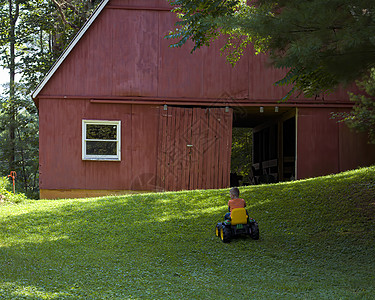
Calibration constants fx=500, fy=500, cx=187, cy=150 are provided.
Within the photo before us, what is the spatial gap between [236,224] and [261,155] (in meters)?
15.0

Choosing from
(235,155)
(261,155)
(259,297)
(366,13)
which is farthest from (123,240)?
(235,155)

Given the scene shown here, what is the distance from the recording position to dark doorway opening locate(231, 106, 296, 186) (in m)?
17.3

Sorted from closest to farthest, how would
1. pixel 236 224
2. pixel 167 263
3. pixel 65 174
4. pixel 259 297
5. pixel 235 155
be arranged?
pixel 259 297 → pixel 167 263 → pixel 236 224 → pixel 65 174 → pixel 235 155

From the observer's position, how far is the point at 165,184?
15.2 m

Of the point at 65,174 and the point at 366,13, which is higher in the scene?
the point at 366,13

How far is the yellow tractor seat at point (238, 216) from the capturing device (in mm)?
8023

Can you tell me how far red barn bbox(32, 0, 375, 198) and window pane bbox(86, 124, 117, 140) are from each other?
0.10 feet

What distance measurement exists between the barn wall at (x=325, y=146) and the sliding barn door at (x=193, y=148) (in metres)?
2.34

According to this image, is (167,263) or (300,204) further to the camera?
(300,204)

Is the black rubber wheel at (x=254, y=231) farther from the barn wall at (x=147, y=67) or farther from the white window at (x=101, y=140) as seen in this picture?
the barn wall at (x=147, y=67)

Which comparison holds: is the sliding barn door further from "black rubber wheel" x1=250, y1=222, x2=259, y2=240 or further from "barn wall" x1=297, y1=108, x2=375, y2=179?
"black rubber wheel" x1=250, y1=222, x2=259, y2=240

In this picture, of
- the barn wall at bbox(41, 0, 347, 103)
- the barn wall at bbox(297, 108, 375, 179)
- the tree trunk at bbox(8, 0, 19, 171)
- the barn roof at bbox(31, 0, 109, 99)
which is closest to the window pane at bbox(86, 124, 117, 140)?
the barn wall at bbox(41, 0, 347, 103)

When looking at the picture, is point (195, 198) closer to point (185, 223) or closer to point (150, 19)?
point (185, 223)

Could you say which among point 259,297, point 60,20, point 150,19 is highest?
point 60,20
